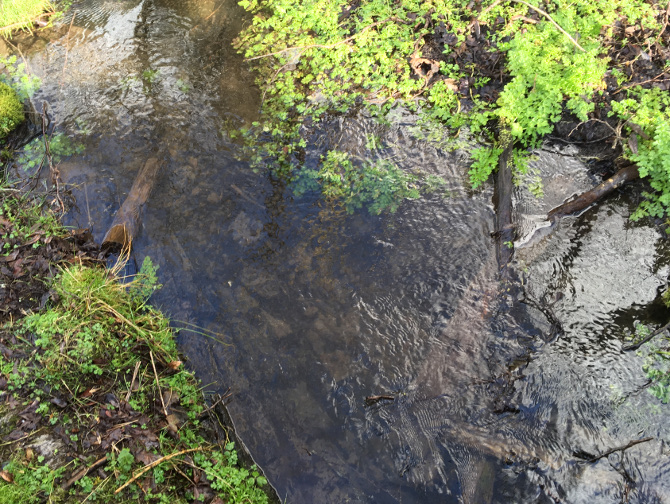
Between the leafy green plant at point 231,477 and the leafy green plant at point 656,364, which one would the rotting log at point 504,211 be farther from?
the leafy green plant at point 231,477

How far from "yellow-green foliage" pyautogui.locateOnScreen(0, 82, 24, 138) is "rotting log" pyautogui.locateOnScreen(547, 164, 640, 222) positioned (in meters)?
8.01

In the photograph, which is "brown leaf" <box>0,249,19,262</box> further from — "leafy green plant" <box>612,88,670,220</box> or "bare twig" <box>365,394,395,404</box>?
"leafy green plant" <box>612,88,670,220</box>

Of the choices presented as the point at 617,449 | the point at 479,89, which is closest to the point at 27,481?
the point at 617,449

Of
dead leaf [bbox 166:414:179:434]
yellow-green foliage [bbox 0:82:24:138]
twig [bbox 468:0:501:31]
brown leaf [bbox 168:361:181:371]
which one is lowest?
dead leaf [bbox 166:414:179:434]

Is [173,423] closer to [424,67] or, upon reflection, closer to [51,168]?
[51,168]

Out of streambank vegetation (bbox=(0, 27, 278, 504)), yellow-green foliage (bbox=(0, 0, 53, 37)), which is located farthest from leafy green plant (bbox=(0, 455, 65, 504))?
yellow-green foliage (bbox=(0, 0, 53, 37))

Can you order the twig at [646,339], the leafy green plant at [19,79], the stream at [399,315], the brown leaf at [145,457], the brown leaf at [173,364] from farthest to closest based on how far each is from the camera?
the leafy green plant at [19,79] → the brown leaf at [173,364] → the twig at [646,339] → the stream at [399,315] → the brown leaf at [145,457]

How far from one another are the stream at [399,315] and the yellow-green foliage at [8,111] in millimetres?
923

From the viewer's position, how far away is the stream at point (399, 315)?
370 cm

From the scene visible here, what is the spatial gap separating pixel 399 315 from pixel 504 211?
1.84 meters

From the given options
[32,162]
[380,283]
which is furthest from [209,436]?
[32,162]

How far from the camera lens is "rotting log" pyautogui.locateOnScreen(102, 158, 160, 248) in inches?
208

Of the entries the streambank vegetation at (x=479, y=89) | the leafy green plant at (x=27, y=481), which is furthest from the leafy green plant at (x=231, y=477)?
the streambank vegetation at (x=479, y=89)

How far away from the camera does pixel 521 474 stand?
359cm
